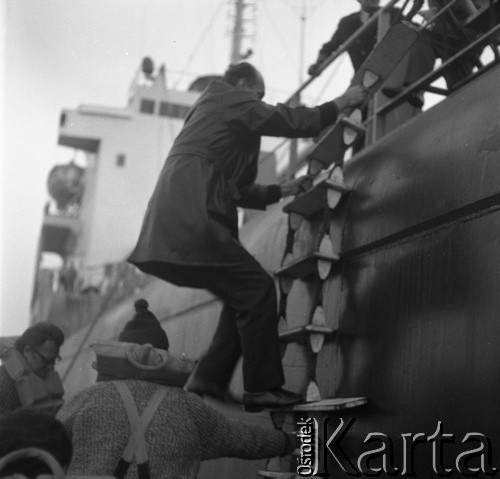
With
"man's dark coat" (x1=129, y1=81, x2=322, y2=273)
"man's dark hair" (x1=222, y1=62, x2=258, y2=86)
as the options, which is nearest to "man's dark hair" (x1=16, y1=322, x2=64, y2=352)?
"man's dark coat" (x1=129, y1=81, x2=322, y2=273)

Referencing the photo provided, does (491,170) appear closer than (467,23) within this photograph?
Yes

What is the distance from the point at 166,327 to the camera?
7.60m

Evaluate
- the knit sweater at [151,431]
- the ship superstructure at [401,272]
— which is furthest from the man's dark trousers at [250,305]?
the knit sweater at [151,431]

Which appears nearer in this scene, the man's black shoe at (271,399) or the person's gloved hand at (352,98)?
the man's black shoe at (271,399)

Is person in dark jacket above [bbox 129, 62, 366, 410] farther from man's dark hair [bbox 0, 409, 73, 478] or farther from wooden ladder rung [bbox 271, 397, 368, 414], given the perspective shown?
man's dark hair [bbox 0, 409, 73, 478]

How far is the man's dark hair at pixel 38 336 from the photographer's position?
12.5 ft

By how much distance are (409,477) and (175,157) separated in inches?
71.4

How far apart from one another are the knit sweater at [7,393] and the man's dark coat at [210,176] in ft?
2.49

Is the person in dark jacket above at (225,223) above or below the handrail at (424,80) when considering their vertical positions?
below

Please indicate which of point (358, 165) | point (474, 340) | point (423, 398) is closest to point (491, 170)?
point (474, 340)

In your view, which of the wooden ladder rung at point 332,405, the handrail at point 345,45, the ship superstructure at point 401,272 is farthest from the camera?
the handrail at point 345,45

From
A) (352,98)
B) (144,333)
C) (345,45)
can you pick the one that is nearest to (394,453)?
(144,333)

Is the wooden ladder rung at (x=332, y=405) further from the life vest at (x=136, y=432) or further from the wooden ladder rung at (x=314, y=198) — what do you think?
the wooden ladder rung at (x=314, y=198)

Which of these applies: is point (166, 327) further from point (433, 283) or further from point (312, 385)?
point (433, 283)
